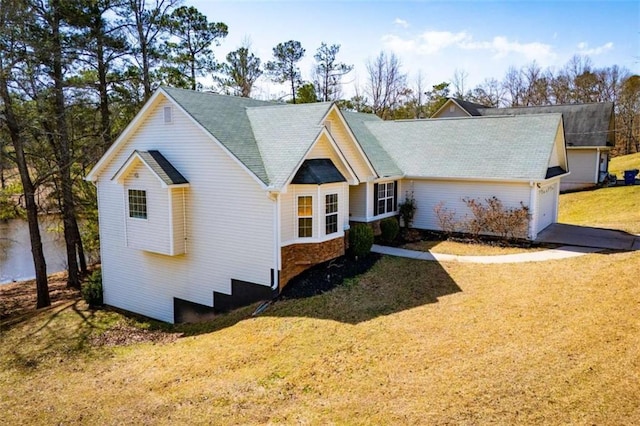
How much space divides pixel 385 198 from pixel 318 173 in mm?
6016

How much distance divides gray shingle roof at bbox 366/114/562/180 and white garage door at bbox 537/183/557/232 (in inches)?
59.5

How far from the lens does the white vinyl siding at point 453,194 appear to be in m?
18.1

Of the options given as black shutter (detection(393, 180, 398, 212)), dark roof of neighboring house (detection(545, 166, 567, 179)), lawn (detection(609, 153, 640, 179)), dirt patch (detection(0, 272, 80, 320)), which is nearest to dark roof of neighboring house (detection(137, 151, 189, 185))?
dirt patch (detection(0, 272, 80, 320))

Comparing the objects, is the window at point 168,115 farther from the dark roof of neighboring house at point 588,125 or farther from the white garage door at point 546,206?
the dark roof of neighboring house at point 588,125

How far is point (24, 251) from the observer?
2972cm

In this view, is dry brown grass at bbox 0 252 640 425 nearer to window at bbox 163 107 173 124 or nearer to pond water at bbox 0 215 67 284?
window at bbox 163 107 173 124

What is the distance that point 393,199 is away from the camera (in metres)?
20.3

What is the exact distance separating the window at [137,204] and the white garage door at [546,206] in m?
14.8

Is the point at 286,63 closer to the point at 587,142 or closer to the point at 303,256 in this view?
the point at 587,142

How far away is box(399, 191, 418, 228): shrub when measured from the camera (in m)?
20.2

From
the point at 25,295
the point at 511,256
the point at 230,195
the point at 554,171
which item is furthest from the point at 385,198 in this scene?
the point at 25,295

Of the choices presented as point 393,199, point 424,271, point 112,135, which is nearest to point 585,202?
point 393,199

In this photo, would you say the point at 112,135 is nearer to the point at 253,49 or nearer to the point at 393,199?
the point at 393,199

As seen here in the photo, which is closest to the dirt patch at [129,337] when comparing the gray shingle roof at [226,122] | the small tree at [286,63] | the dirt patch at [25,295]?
the gray shingle roof at [226,122]
